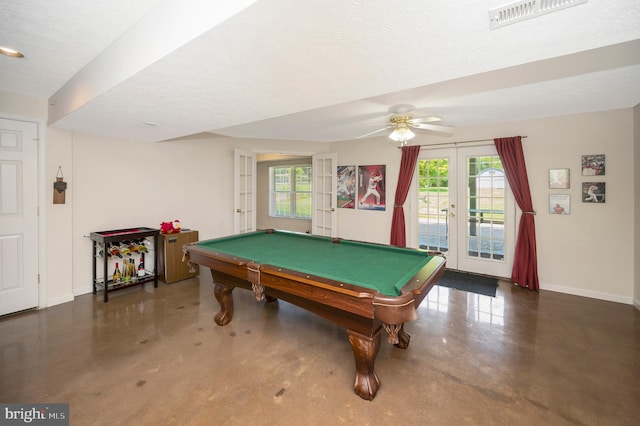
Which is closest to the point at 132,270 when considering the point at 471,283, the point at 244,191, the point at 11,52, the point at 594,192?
the point at 244,191

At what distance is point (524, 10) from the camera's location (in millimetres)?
1152

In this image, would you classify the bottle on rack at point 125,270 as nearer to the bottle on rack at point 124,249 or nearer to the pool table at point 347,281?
the bottle on rack at point 124,249

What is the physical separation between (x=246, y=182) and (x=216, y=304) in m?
2.70

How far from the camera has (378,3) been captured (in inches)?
44.3

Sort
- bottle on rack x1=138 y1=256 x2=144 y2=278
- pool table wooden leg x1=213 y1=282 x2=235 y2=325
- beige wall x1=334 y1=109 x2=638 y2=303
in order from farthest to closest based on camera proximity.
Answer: bottle on rack x1=138 y1=256 x2=144 y2=278 → beige wall x1=334 y1=109 x2=638 y2=303 → pool table wooden leg x1=213 y1=282 x2=235 y2=325

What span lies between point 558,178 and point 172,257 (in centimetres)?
571

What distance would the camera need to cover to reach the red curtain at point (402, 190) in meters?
4.91

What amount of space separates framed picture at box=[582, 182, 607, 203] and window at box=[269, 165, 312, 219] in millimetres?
5241

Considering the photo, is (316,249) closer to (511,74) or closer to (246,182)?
(511,74)

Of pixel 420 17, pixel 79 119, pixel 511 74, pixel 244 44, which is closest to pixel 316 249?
pixel 244 44

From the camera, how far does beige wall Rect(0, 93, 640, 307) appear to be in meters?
3.36

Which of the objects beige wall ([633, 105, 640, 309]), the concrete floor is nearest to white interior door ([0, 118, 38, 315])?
the concrete floor

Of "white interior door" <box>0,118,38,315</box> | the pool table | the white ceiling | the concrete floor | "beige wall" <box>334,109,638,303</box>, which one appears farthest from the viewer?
"beige wall" <box>334,109,638,303</box>

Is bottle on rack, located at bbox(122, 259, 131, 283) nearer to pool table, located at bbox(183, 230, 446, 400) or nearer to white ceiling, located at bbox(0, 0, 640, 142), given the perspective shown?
pool table, located at bbox(183, 230, 446, 400)
